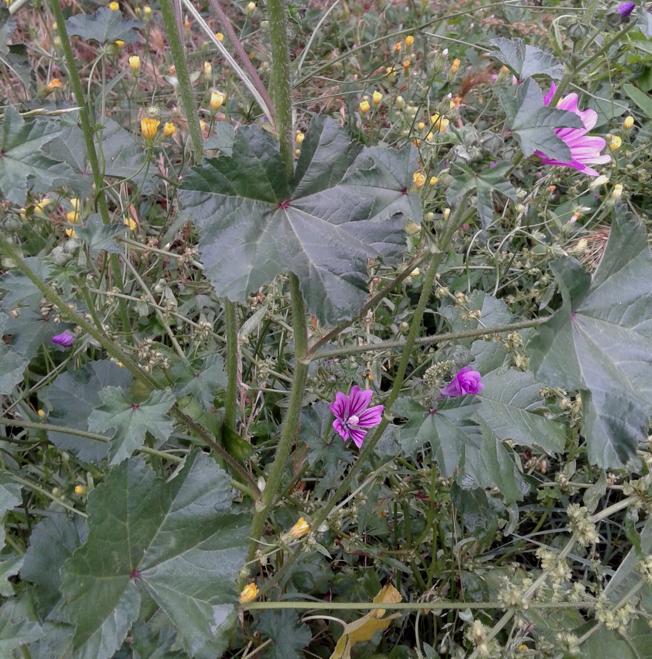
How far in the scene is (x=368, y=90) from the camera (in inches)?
96.7

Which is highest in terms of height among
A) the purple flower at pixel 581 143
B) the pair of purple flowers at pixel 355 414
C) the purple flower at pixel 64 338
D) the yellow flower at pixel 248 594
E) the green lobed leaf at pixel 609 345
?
the purple flower at pixel 581 143

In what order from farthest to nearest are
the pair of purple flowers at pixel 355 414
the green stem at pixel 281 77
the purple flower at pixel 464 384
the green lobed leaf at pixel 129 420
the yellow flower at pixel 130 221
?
the yellow flower at pixel 130 221 → the pair of purple flowers at pixel 355 414 → the purple flower at pixel 464 384 → the green lobed leaf at pixel 129 420 → the green stem at pixel 281 77

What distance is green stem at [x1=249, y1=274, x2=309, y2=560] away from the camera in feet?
3.01

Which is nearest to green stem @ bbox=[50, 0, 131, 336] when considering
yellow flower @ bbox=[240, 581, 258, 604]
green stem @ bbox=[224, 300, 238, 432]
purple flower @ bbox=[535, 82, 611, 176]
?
green stem @ bbox=[224, 300, 238, 432]

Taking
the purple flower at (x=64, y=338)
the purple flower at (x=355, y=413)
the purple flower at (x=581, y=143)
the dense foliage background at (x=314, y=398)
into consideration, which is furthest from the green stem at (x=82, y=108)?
the purple flower at (x=581, y=143)

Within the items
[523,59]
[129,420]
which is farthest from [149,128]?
[523,59]

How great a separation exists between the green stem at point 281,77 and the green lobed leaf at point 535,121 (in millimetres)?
252

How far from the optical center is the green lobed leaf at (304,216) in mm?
819

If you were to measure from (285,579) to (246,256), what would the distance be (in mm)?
670

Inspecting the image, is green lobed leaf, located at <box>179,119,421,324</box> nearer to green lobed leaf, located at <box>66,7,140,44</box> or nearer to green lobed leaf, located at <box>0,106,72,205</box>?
green lobed leaf, located at <box>0,106,72,205</box>

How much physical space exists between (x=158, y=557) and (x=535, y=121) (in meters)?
0.75

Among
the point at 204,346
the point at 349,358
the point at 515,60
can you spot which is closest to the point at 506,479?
the point at 349,358

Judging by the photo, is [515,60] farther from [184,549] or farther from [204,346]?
[204,346]

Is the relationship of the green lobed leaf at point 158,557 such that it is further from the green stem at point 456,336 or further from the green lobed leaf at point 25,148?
the green lobed leaf at point 25,148
